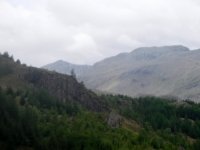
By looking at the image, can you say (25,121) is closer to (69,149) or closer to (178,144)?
(69,149)

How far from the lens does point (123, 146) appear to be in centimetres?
14350

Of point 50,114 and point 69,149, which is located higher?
point 50,114

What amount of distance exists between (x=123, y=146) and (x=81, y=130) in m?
16.6

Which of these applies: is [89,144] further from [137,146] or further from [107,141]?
[137,146]

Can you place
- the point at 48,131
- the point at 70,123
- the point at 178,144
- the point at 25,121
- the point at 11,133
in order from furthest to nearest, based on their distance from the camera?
the point at 178,144
the point at 70,123
the point at 48,131
the point at 25,121
the point at 11,133

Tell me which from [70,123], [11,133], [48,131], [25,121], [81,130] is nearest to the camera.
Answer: [11,133]

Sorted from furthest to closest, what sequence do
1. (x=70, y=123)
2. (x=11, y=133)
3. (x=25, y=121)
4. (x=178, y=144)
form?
(x=178, y=144) → (x=70, y=123) → (x=25, y=121) → (x=11, y=133)

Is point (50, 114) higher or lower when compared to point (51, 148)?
higher

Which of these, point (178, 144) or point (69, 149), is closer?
point (69, 149)

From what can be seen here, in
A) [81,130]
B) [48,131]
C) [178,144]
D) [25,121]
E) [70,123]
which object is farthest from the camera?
[178,144]

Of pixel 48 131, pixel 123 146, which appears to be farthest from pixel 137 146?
pixel 48 131

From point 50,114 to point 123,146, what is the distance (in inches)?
1754

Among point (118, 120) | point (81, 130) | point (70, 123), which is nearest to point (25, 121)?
point (81, 130)

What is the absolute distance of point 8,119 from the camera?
129m
